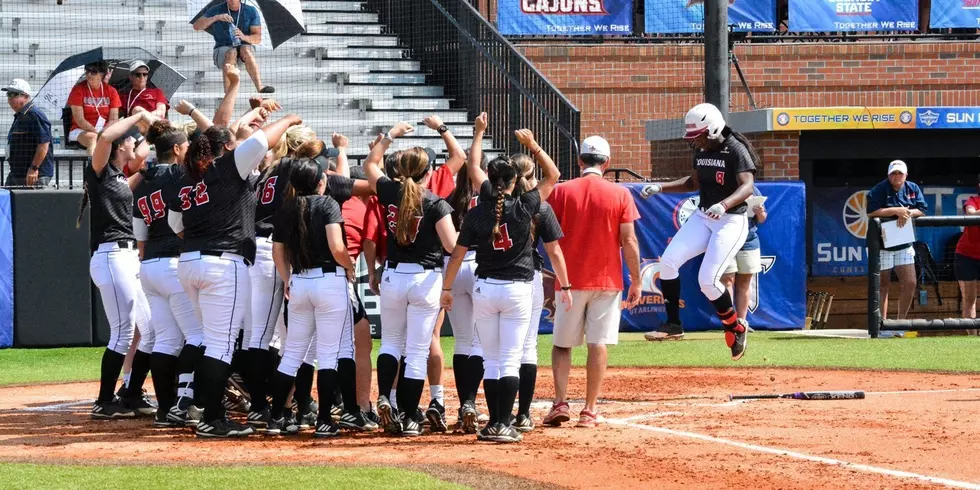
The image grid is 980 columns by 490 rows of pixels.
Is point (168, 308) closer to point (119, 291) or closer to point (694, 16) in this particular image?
point (119, 291)

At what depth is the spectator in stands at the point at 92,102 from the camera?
15.0 m

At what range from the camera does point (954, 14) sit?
71.6 ft

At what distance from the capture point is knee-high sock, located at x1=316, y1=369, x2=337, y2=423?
→ 27.1ft

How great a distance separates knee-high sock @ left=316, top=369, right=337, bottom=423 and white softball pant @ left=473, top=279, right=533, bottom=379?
1006 millimetres

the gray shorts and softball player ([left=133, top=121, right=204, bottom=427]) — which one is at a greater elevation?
the gray shorts

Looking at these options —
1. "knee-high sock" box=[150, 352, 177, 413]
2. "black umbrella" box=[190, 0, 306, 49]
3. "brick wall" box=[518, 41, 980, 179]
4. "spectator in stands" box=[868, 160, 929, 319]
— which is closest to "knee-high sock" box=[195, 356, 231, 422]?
"knee-high sock" box=[150, 352, 177, 413]

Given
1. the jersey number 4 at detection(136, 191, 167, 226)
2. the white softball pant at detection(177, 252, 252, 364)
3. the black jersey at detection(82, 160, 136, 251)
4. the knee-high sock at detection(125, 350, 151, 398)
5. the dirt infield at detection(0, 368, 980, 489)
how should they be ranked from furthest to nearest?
the knee-high sock at detection(125, 350, 151, 398) < the black jersey at detection(82, 160, 136, 251) < the jersey number 4 at detection(136, 191, 167, 226) < the white softball pant at detection(177, 252, 252, 364) < the dirt infield at detection(0, 368, 980, 489)

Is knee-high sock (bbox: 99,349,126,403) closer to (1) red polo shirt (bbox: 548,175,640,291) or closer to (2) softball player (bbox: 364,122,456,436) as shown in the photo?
(2) softball player (bbox: 364,122,456,436)

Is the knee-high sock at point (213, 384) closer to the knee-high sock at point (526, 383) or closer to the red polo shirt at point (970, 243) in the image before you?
the knee-high sock at point (526, 383)

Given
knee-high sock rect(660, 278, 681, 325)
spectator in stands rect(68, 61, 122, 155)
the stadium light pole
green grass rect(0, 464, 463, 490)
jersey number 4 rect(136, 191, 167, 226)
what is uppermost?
the stadium light pole

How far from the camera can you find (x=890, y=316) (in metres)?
17.9

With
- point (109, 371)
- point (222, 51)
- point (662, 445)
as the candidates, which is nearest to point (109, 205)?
point (109, 371)

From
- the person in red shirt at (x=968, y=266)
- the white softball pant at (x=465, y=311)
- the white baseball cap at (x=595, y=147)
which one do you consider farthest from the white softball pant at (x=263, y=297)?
the person in red shirt at (x=968, y=266)

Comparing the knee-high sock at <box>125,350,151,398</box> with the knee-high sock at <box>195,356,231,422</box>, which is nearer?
the knee-high sock at <box>195,356,231,422</box>
